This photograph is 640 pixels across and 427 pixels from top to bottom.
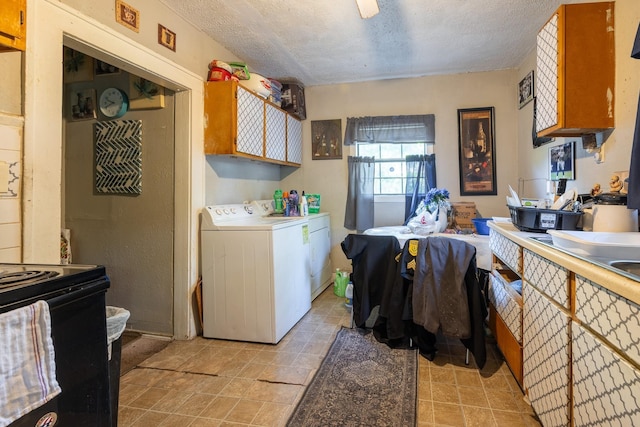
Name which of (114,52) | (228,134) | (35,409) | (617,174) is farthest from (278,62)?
(35,409)

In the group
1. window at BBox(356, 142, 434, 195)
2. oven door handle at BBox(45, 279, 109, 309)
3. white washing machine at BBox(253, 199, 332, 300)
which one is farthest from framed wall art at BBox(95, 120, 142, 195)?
window at BBox(356, 142, 434, 195)

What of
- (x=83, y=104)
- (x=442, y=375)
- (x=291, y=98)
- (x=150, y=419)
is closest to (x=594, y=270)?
(x=442, y=375)

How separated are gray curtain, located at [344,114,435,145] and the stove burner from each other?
3354 mm

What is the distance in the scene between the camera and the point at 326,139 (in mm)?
4004

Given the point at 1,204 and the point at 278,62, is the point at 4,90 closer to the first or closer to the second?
the point at 1,204

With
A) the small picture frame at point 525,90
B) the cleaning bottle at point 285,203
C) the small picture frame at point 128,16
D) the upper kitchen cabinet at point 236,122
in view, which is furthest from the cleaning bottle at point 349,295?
the small picture frame at point 128,16

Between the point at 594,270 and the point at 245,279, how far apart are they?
6.80 feet

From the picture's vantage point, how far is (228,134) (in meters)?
2.61

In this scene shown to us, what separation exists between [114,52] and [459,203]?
3.38 meters

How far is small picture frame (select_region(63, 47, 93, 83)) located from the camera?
2.73 metres

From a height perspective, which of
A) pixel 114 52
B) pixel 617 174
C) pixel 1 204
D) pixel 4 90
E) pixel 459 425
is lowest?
pixel 459 425

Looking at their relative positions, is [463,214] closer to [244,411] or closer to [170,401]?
[244,411]

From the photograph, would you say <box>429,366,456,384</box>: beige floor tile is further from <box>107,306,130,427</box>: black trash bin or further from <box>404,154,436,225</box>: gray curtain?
<box>404,154,436,225</box>: gray curtain

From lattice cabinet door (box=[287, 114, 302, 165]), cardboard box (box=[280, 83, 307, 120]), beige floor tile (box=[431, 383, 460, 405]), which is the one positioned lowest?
beige floor tile (box=[431, 383, 460, 405])
